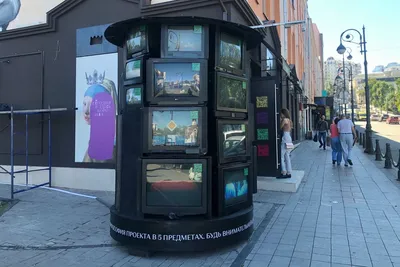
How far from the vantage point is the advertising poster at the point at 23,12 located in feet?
31.3

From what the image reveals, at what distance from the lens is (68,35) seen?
29.8 feet

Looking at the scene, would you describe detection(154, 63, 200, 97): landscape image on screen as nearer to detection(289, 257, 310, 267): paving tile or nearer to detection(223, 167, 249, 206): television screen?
detection(223, 167, 249, 206): television screen

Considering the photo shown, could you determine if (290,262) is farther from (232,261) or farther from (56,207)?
(56,207)

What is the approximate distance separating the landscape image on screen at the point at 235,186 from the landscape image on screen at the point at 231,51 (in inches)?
60.0

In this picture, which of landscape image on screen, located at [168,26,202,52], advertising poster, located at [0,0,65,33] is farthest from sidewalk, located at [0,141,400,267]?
advertising poster, located at [0,0,65,33]

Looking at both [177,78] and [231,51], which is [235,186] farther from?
[231,51]

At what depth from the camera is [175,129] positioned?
14.0ft

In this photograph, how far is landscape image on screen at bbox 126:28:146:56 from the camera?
14.8ft

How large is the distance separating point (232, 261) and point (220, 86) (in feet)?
7.34

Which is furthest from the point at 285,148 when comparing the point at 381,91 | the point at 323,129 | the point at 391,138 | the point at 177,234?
the point at 381,91

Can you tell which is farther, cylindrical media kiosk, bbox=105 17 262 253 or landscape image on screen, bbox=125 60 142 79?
landscape image on screen, bbox=125 60 142 79

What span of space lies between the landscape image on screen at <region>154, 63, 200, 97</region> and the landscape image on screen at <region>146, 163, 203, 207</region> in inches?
36.5

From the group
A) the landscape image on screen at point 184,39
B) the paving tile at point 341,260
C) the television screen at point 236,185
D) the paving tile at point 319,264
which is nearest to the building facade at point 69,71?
the landscape image on screen at point 184,39

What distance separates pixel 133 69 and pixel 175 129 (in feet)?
3.52
